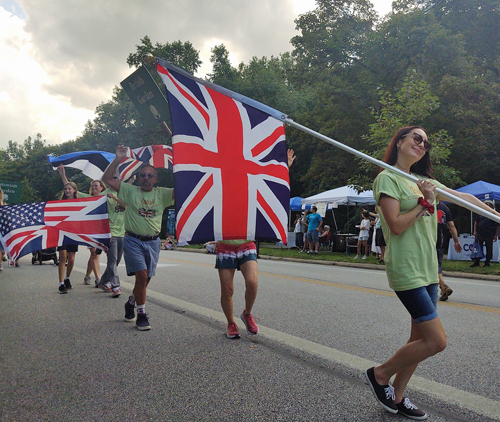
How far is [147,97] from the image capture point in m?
4.70

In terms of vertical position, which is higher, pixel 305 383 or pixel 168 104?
pixel 168 104

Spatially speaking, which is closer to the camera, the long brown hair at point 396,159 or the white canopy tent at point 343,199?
the long brown hair at point 396,159

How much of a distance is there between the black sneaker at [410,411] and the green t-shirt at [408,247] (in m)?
0.80

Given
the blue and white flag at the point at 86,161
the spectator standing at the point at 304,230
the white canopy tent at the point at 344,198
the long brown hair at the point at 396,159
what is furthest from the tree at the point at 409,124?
the long brown hair at the point at 396,159

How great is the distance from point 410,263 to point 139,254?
359 centimetres

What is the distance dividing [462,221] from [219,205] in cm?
2459

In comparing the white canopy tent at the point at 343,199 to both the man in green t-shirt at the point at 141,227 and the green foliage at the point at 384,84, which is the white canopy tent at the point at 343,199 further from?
the man in green t-shirt at the point at 141,227

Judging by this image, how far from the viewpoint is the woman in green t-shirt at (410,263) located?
9.29 ft

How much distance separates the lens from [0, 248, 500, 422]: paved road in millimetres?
3201

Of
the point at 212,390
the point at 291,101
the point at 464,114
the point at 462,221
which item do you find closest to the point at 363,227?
the point at 464,114

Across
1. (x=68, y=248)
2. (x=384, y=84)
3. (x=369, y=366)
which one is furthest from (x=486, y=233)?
(x=384, y=84)

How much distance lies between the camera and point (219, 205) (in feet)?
14.6

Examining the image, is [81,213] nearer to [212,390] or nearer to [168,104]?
[168,104]

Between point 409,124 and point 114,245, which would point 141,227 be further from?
point 409,124
